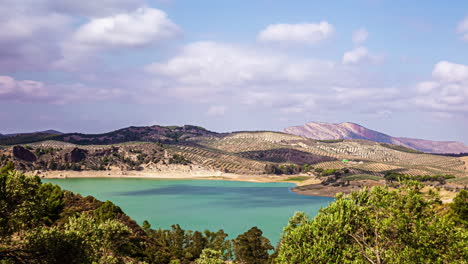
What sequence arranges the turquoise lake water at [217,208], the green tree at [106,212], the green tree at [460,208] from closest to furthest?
the green tree at [460,208] → the green tree at [106,212] → the turquoise lake water at [217,208]

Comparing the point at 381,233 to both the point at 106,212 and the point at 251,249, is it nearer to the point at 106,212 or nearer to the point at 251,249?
the point at 251,249

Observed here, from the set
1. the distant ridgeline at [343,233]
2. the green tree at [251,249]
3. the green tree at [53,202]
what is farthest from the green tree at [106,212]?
the distant ridgeline at [343,233]

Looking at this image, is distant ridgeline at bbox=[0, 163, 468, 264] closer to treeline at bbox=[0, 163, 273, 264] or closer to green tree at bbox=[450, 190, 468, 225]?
treeline at bbox=[0, 163, 273, 264]

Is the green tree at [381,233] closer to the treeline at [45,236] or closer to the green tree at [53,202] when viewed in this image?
the treeline at [45,236]

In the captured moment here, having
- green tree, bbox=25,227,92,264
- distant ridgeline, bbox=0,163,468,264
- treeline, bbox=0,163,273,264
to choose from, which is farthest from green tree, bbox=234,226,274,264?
green tree, bbox=25,227,92,264

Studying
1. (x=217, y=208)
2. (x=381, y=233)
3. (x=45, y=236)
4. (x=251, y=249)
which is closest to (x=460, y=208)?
(x=251, y=249)

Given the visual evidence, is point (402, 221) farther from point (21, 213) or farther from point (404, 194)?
point (21, 213)

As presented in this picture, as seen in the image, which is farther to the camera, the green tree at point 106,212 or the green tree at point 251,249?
the green tree at point 251,249

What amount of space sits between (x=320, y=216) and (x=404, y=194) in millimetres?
6821

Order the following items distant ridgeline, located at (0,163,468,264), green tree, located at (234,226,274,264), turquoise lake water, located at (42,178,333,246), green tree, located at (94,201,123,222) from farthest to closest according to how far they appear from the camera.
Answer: turquoise lake water, located at (42,178,333,246) → green tree, located at (234,226,274,264) → green tree, located at (94,201,123,222) → distant ridgeline, located at (0,163,468,264)

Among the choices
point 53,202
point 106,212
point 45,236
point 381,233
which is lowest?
point 106,212

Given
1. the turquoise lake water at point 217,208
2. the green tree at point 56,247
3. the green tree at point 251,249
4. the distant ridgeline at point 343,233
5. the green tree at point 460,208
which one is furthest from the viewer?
the turquoise lake water at point 217,208

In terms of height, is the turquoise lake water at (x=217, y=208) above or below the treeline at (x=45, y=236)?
below

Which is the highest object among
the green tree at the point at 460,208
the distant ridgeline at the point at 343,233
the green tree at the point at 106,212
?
the distant ridgeline at the point at 343,233
